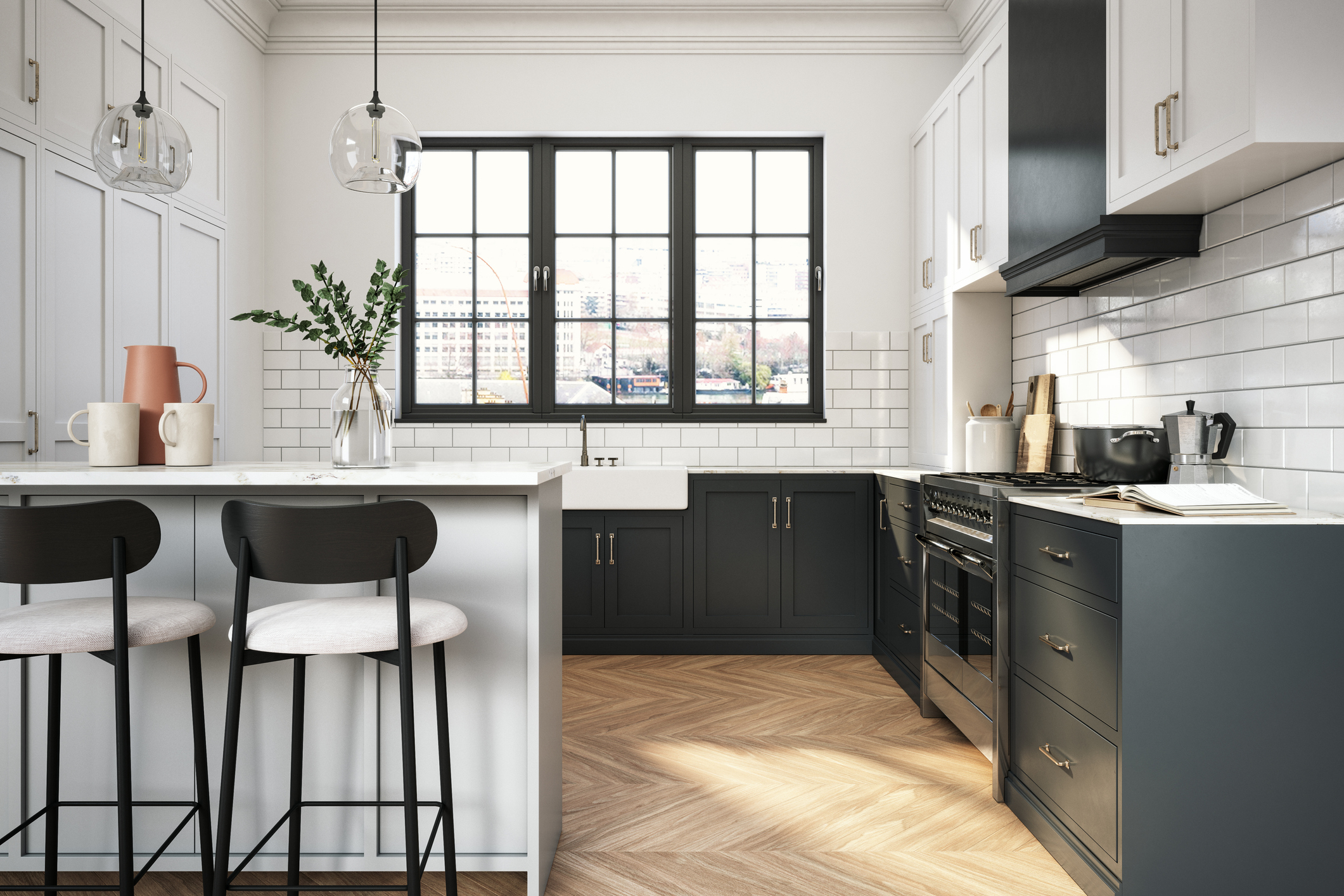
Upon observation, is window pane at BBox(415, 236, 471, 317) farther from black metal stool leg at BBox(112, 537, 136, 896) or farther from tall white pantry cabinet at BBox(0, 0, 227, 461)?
black metal stool leg at BBox(112, 537, 136, 896)

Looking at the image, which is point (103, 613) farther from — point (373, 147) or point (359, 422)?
point (373, 147)

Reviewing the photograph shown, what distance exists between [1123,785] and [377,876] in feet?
Answer: 5.81

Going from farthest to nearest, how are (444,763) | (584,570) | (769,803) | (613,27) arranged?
(613,27) < (584,570) < (769,803) < (444,763)

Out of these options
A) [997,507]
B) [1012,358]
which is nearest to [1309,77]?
[997,507]

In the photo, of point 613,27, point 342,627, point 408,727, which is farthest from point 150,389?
point 613,27

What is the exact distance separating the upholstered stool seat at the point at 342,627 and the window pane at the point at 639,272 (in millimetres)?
3129

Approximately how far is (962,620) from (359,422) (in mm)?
2028

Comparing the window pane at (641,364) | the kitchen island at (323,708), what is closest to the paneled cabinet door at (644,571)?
the window pane at (641,364)

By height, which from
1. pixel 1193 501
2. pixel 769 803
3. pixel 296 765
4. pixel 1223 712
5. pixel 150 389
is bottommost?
pixel 769 803

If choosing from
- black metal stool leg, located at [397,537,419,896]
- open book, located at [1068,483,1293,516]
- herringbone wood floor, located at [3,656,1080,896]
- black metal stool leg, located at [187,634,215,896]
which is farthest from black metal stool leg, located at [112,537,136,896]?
open book, located at [1068,483,1293,516]

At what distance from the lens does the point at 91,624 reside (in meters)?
1.60

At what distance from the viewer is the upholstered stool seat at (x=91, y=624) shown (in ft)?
5.13

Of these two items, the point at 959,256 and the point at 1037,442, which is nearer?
the point at 1037,442

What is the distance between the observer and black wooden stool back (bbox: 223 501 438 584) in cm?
146
